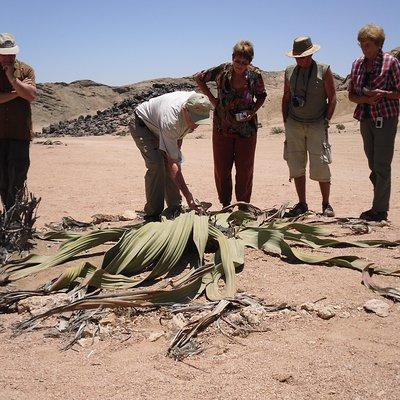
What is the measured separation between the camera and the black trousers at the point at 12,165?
4.40 metres

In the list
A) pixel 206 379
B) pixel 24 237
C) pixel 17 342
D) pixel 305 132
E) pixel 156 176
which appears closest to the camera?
pixel 206 379

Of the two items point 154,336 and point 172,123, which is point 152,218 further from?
point 154,336

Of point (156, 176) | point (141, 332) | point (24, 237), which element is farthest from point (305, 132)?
point (141, 332)

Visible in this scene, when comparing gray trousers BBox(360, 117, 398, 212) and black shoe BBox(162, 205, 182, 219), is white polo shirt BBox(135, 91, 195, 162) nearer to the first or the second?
black shoe BBox(162, 205, 182, 219)

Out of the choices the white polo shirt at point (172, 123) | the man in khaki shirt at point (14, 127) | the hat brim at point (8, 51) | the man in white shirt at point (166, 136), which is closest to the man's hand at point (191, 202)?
the man in white shirt at point (166, 136)

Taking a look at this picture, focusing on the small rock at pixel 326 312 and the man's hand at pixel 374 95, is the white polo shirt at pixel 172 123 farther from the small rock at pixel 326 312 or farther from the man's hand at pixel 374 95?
the man's hand at pixel 374 95

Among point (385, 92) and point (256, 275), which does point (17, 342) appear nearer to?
point (256, 275)

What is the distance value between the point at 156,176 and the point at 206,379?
233 cm

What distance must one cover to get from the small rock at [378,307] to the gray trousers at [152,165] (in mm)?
2018

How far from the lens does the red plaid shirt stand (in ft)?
15.4

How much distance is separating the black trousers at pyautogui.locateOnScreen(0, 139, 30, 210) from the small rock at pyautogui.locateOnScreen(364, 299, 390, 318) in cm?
265

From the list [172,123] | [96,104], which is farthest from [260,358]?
[96,104]

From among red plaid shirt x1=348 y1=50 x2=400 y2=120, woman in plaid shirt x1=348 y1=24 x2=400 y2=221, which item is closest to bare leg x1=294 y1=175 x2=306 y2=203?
woman in plaid shirt x1=348 y1=24 x2=400 y2=221

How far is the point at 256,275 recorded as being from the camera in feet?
11.1
